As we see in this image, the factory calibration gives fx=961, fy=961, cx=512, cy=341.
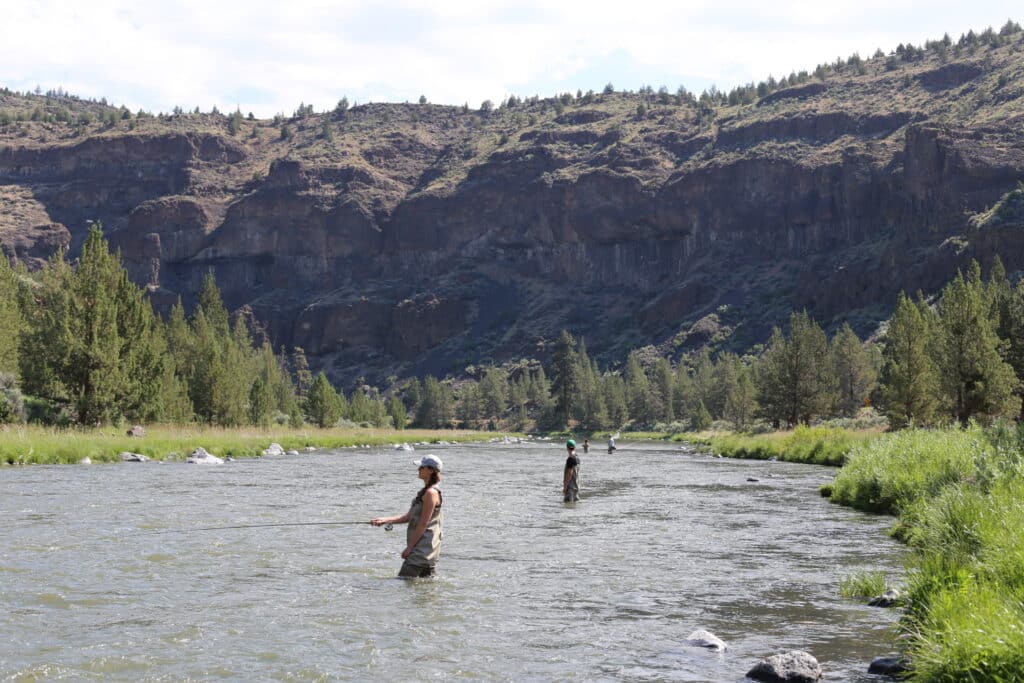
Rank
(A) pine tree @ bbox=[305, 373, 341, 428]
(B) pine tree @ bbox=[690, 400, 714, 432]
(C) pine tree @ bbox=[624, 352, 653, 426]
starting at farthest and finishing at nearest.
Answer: (C) pine tree @ bbox=[624, 352, 653, 426] → (B) pine tree @ bbox=[690, 400, 714, 432] → (A) pine tree @ bbox=[305, 373, 341, 428]

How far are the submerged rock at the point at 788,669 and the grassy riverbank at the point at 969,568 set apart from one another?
3.65 feet

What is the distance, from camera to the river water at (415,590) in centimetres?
1165

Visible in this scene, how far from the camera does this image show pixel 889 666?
1134cm

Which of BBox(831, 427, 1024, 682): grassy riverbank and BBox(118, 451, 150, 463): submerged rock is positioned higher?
BBox(831, 427, 1024, 682): grassy riverbank

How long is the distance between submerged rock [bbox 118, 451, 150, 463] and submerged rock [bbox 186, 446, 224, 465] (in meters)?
2.34

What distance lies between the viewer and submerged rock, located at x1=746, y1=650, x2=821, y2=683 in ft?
36.1

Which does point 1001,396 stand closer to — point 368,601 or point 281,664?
point 368,601

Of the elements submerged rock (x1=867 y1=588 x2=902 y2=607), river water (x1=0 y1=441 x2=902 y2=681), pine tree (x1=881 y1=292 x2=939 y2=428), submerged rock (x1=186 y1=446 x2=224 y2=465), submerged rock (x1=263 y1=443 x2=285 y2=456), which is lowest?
submerged rock (x1=263 y1=443 x2=285 y2=456)

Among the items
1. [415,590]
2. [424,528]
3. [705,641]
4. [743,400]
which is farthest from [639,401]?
[705,641]

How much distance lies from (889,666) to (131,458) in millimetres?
40629

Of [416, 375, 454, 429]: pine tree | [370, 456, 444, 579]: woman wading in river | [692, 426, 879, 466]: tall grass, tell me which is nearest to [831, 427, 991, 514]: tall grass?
[370, 456, 444, 579]: woman wading in river

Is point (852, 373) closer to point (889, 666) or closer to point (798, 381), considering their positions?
point (798, 381)

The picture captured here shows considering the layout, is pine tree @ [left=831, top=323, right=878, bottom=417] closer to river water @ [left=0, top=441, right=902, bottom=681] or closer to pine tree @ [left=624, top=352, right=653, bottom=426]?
pine tree @ [left=624, top=352, right=653, bottom=426]

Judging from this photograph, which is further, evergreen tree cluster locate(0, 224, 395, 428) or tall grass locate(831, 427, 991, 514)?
evergreen tree cluster locate(0, 224, 395, 428)
